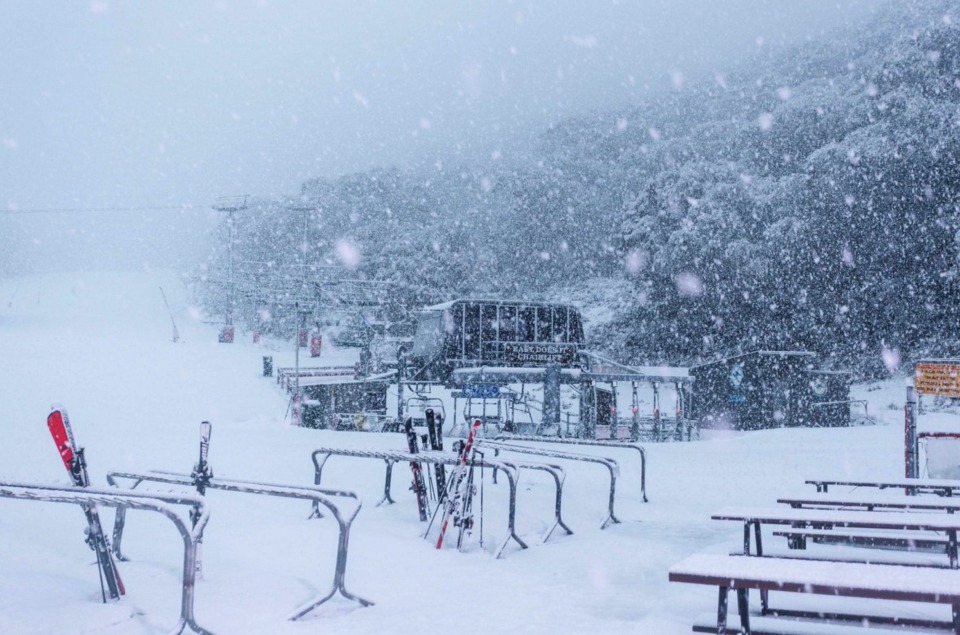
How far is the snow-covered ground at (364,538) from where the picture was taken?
4.60 metres

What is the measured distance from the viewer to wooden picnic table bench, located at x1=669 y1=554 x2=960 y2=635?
10.4 feet

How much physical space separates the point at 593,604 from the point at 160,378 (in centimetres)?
2036

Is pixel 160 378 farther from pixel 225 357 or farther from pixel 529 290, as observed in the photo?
pixel 529 290

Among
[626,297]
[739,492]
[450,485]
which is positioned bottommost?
Result: [739,492]

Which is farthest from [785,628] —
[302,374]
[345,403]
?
[302,374]

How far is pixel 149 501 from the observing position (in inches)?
162

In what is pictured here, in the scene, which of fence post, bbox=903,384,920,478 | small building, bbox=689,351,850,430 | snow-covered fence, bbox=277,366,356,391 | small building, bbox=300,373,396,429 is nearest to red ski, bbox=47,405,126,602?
fence post, bbox=903,384,920,478

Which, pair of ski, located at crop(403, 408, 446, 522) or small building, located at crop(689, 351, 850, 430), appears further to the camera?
small building, located at crop(689, 351, 850, 430)

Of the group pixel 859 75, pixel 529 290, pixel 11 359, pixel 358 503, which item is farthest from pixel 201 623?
pixel 529 290

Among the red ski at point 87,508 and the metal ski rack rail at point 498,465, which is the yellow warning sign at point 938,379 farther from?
the red ski at point 87,508

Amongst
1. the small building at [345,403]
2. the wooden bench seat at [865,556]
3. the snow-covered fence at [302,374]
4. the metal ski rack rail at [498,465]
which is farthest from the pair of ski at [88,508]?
the snow-covered fence at [302,374]

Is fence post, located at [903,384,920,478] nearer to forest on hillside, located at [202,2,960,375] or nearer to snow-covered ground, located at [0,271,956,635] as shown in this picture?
snow-covered ground, located at [0,271,956,635]

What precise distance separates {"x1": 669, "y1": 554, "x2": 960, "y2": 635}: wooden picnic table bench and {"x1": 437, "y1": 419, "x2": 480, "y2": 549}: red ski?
3200mm

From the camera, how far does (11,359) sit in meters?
20.4
